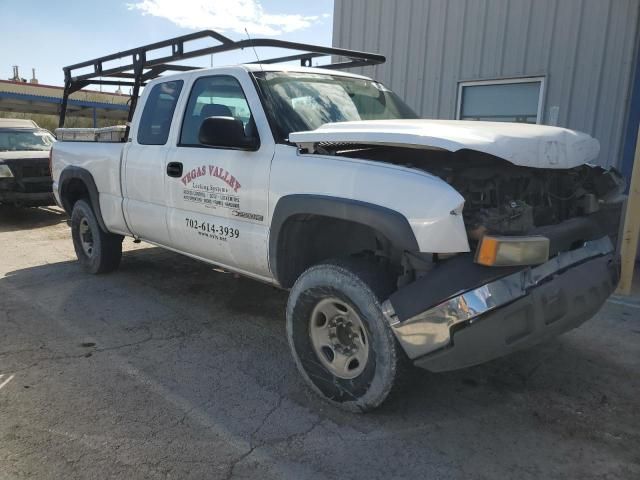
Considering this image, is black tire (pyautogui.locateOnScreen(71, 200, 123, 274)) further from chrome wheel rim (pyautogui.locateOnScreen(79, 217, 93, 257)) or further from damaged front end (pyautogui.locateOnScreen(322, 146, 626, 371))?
damaged front end (pyautogui.locateOnScreen(322, 146, 626, 371))

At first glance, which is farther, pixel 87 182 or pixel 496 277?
pixel 87 182

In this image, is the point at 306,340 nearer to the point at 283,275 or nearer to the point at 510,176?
the point at 283,275

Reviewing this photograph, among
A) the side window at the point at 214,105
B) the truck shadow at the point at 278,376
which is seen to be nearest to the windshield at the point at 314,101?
the side window at the point at 214,105

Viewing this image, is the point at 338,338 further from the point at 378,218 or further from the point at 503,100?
the point at 503,100

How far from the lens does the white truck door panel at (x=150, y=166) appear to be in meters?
4.50

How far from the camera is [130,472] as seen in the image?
253cm

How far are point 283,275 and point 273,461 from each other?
3.93 feet

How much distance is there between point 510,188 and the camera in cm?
287

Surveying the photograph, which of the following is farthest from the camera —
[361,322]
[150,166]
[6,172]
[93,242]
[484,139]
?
[6,172]

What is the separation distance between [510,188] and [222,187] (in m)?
1.97

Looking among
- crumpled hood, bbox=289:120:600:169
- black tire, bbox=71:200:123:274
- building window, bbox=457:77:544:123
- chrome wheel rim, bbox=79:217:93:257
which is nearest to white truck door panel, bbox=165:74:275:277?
crumpled hood, bbox=289:120:600:169

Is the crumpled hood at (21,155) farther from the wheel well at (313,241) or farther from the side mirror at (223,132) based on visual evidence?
the wheel well at (313,241)

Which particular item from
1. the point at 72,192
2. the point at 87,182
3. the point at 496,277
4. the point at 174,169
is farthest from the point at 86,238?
the point at 496,277

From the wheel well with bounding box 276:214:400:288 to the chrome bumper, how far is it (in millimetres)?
828
